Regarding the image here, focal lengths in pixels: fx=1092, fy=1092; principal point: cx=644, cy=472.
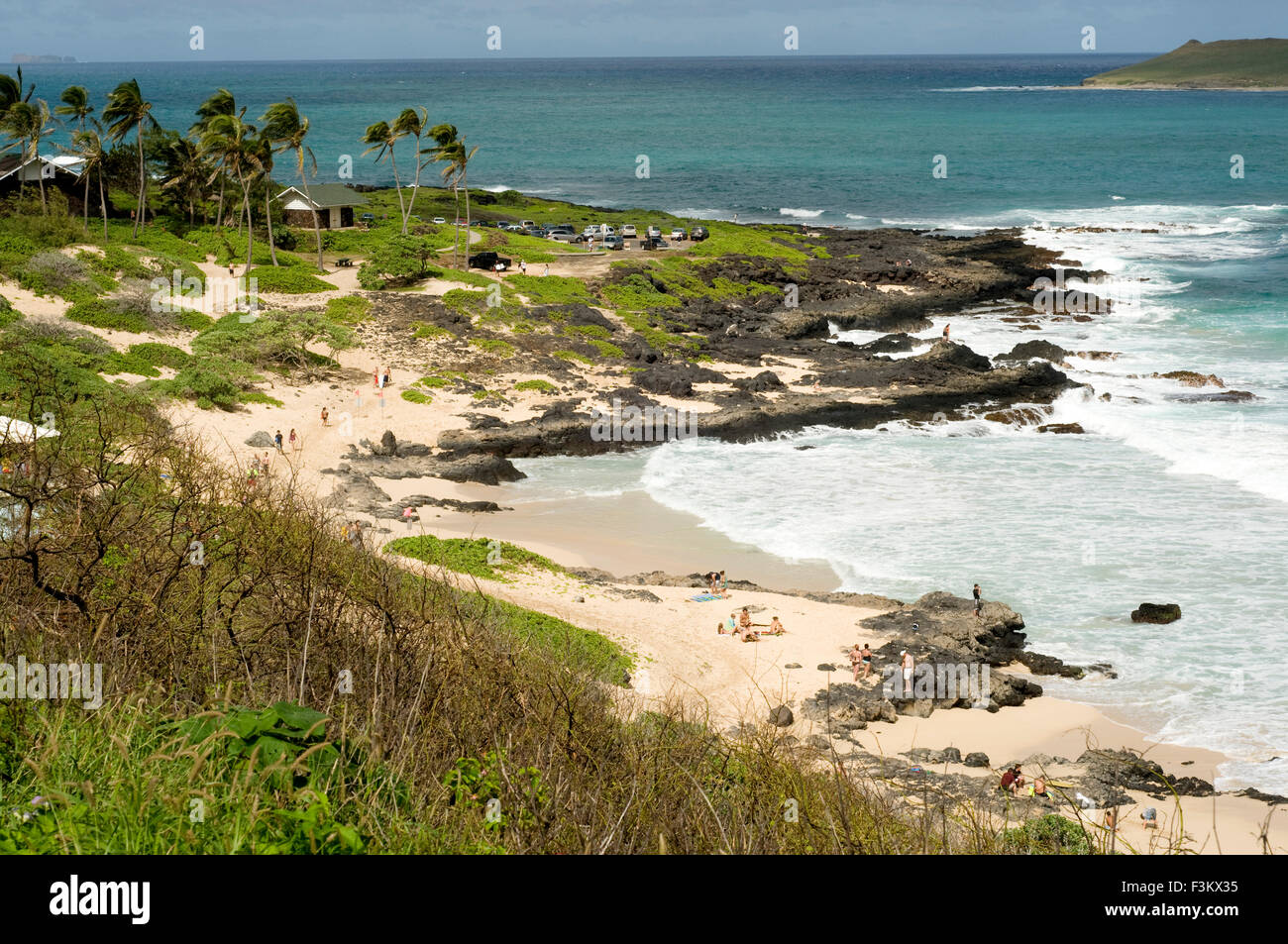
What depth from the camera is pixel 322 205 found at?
186 feet

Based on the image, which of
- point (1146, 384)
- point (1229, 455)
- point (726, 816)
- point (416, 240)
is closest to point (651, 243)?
point (416, 240)

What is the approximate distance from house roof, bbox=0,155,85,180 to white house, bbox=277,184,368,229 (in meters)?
9.09

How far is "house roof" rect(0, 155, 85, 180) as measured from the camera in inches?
1908

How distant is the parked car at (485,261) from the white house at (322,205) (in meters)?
8.68

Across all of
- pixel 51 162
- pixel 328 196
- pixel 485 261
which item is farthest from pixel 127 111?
pixel 485 261

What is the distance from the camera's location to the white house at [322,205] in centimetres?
5534

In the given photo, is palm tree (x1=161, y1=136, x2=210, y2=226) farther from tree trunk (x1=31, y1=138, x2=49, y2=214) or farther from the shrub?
the shrub

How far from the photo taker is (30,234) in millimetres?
42219

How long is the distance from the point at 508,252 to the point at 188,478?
46.3 meters

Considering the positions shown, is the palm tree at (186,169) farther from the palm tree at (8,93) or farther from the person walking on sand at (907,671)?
the person walking on sand at (907,671)

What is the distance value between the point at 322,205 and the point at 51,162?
40.8 feet

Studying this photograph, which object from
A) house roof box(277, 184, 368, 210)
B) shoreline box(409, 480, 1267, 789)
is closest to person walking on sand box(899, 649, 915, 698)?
shoreline box(409, 480, 1267, 789)

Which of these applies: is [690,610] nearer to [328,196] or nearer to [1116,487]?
[1116,487]
